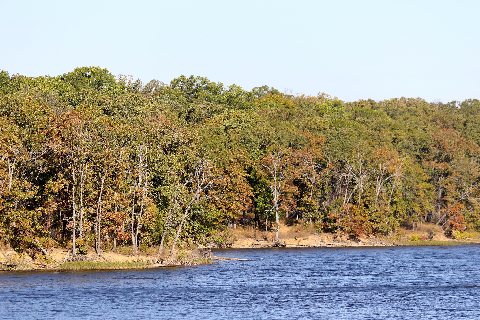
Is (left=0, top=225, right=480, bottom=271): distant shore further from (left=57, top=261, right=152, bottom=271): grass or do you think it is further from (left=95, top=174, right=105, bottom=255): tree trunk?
(left=95, top=174, right=105, bottom=255): tree trunk

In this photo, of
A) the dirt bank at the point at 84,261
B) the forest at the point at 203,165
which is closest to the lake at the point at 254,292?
the dirt bank at the point at 84,261

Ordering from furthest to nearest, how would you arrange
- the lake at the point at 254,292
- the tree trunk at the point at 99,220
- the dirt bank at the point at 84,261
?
the tree trunk at the point at 99,220, the dirt bank at the point at 84,261, the lake at the point at 254,292

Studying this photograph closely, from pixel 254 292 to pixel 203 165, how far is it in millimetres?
21118

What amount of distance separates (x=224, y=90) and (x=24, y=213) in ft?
318

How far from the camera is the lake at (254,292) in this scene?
58688 millimetres

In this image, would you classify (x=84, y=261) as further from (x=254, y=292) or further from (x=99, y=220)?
(x=254, y=292)

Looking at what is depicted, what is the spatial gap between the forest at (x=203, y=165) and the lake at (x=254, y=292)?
Result: 6387 mm

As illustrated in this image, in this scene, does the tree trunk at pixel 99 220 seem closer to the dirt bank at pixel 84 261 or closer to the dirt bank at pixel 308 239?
the dirt bank at pixel 84 261

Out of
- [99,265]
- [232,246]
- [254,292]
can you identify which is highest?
[232,246]

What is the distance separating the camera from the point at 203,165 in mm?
88750

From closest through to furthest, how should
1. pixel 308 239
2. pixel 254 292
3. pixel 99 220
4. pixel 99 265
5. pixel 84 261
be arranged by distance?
pixel 254 292 < pixel 84 261 < pixel 99 265 < pixel 99 220 < pixel 308 239

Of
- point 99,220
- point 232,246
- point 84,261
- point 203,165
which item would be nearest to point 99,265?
point 84,261

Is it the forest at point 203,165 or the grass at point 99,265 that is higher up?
the forest at point 203,165

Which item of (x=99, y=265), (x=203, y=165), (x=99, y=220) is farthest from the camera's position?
(x=203, y=165)
